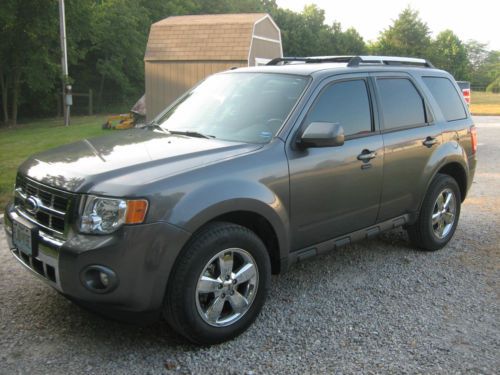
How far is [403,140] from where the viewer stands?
4691 mm

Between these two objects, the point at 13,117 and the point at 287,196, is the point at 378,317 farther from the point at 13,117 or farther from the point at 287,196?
the point at 13,117

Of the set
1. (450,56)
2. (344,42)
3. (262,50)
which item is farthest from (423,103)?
(450,56)

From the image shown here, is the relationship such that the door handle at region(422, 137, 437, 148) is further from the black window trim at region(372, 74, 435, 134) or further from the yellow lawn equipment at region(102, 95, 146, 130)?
the yellow lawn equipment at region(102, 95, 146, 130)

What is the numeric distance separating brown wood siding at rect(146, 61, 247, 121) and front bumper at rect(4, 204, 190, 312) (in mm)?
13090

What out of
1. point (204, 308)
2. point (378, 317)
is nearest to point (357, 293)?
point (378, 317)

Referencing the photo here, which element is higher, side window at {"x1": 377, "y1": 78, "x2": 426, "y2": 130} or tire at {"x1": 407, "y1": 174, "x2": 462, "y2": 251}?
side window at {"x1": 377, "y1": 78, "x2": 426, "y2": 130}

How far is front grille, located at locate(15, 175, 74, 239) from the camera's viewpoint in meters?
3.11

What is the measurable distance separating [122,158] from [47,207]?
1.84ft

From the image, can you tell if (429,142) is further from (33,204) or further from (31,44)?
(31,44)

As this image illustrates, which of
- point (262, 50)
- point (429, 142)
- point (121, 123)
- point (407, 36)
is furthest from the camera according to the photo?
point (407, 36)

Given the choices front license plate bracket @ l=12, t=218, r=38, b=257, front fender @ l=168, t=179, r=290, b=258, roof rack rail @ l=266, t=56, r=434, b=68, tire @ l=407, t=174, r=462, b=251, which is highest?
roof rack rail @ l=266, t=56, r=434, b=68

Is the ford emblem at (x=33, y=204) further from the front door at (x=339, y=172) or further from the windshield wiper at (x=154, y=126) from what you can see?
the front door at (x=339, y=172)

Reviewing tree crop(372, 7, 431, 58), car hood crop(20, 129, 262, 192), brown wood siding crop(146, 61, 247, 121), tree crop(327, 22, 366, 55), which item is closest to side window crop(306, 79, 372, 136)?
car hood crop(20, 129, 262, 192)

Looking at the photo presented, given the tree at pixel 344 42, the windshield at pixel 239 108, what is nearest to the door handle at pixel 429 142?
the windshield at pixel 239 108
